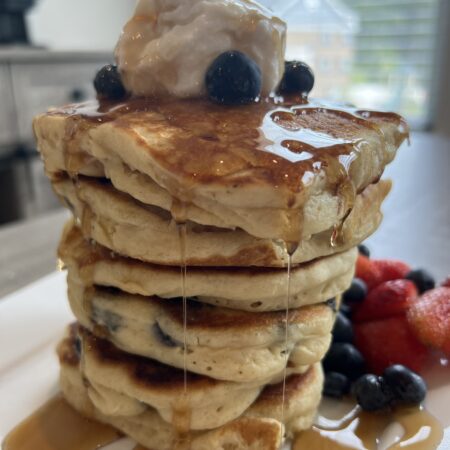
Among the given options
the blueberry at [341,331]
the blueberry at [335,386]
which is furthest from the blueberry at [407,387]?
the blueberry at [341,331]

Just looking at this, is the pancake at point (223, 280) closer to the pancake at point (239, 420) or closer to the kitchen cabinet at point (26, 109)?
the pancake at point (239, 420)

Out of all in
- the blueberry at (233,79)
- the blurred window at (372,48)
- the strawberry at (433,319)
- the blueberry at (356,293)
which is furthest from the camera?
the blurred window at (372,48)

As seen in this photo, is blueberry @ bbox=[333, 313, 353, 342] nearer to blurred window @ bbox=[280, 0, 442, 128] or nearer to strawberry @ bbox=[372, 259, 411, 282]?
strawberry @ bbox=[372, 259, 411, 282]

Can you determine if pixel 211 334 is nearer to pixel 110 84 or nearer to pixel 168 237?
pixel 168 237

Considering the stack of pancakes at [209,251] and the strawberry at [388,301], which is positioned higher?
the stack of pancakes at [209,251]

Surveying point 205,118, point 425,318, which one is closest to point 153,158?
point 205,118

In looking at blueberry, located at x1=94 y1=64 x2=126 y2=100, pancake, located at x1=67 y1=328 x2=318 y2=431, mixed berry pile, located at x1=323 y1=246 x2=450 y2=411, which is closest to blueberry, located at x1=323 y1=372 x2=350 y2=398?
mixed berry pile, located at x1=323 y1=246 x2=450 y2=411

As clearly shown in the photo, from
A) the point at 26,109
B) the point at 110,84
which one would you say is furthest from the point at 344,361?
the point at 26,109
